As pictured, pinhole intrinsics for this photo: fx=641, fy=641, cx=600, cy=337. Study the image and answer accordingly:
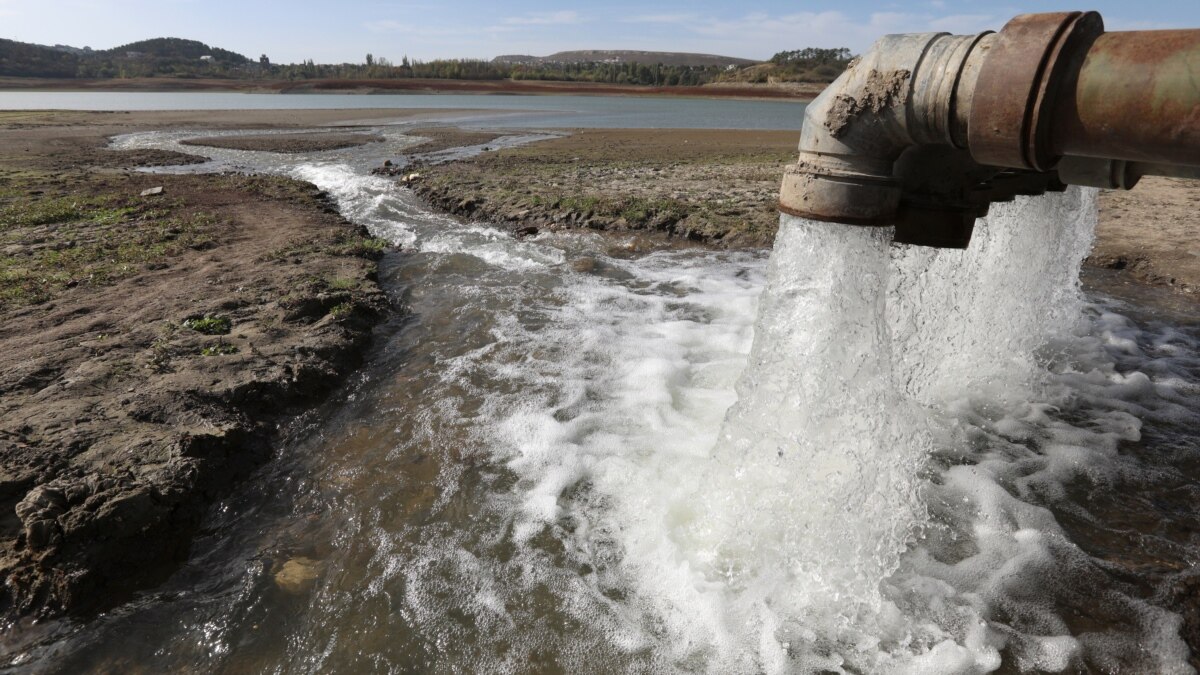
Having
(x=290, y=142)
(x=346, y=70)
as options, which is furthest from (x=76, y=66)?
(x=290, y=142)

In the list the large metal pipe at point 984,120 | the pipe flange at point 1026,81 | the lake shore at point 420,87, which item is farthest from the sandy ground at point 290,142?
the lake shore at point 420,87

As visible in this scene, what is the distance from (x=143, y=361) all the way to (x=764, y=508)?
5.83m

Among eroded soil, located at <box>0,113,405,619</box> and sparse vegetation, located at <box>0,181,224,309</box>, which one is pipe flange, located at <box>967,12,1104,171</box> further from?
sparse vegetation, located at <box>0,181,224,309</box>

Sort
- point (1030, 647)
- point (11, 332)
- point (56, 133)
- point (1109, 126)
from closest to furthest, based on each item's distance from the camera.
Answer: point (1109, 126), point (1030, 647), point (11, 332), point (56, 133)

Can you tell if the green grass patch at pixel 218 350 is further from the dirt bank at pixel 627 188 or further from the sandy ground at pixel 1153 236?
the sandy ground at pixel 1153 236

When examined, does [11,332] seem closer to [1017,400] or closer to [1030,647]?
[1030,647]

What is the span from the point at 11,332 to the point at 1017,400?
1032cm

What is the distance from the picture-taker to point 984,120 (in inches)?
114

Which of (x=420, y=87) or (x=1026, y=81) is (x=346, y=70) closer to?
(x=420, y=87)

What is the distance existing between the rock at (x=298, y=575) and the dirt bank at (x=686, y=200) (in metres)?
8.98

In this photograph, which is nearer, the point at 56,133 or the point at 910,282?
the point at 910,282

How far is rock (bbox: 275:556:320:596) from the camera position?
408 centimetres

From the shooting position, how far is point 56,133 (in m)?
31.3

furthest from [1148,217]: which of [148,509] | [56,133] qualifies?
[56,133]
